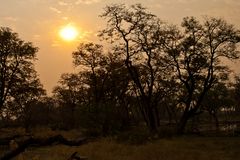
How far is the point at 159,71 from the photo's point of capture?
51.6 m

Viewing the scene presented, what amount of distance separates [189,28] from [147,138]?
15.4m

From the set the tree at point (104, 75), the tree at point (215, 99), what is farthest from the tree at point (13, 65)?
the tree at point (215, 99)

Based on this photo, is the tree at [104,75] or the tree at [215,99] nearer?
the tree at [104,75]

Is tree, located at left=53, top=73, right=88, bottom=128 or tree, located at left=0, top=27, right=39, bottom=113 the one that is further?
tree, located at left=53, top=73, right=88, bottom=128

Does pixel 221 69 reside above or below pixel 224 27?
below

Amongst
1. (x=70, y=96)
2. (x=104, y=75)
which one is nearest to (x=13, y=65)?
(x=104, y=75)

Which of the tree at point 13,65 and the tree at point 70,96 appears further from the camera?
the tree at point 70,96

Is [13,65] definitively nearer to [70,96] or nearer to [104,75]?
[104,75]

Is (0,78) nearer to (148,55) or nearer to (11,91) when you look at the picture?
(11,91)

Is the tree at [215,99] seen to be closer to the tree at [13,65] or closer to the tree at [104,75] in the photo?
the tree at [104,75]

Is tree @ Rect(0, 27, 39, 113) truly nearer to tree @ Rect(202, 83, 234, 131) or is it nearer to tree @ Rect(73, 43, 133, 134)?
tree @ Rect(73, 43, 133, 134)

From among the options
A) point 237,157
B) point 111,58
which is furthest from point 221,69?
point 237,157

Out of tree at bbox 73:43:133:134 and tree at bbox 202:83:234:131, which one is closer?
tree at bbox 73:43:133:134

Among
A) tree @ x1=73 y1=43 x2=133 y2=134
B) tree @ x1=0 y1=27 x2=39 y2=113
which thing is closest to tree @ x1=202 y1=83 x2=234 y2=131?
tree @ x1=73 y1=43 x2=133 y2=134
